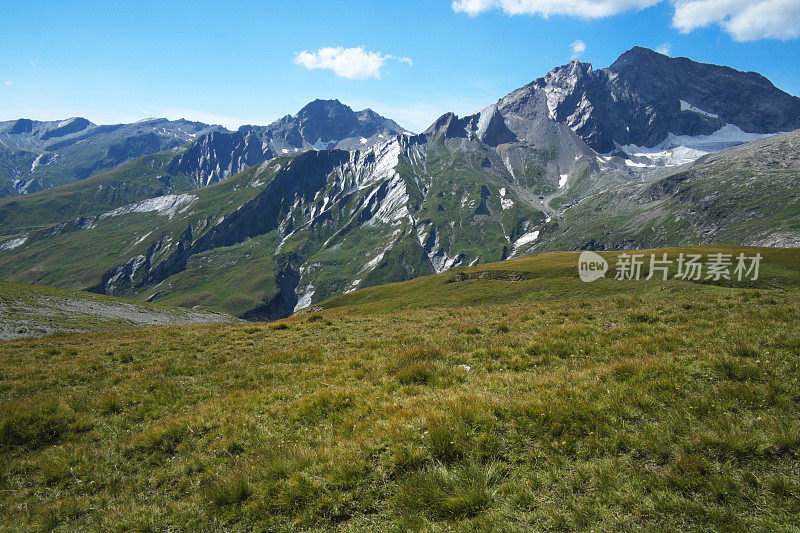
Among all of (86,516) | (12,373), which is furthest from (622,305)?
(12,373)

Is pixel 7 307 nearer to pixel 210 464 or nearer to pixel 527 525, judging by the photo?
pixel 210 464

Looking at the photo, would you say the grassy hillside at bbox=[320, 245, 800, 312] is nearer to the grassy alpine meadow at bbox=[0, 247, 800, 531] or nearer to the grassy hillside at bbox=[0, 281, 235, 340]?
the grassy hillside at bbox=[0, 281, 235, 340]

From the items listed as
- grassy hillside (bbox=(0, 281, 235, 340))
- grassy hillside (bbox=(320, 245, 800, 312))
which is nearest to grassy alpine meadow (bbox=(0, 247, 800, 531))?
grassy hillside (bbox=(320, 245, 800, 312))

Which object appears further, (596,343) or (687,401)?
(596,343)

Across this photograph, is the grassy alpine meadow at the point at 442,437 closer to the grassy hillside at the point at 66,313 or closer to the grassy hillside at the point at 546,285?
the grassy hillside at the point at 546,285

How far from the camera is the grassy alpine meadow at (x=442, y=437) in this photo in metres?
5.34

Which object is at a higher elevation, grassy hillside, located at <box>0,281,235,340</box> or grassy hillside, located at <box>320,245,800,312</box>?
grassy hillside, located at <box>320,245,800,312</box>

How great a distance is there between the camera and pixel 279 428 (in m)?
8.93

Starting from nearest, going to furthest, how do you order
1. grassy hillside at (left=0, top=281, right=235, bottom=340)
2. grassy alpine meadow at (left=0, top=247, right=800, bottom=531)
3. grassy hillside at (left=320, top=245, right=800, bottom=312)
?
grassy alpine meadow at (left=0, top=247, right=800, bottom=531) < grassy hillside at (left=0, top=281, right=235, bottom=340) < grassy hillside at (left=320, top=245, right=800, bottom=312)

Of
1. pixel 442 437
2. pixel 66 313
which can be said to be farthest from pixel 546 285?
pixel 66 313

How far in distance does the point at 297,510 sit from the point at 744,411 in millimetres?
8723

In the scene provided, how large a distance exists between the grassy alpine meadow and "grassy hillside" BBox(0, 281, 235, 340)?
46.2 metres

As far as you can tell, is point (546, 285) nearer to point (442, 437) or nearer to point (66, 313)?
point (442, 437)

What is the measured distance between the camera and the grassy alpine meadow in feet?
17.5
